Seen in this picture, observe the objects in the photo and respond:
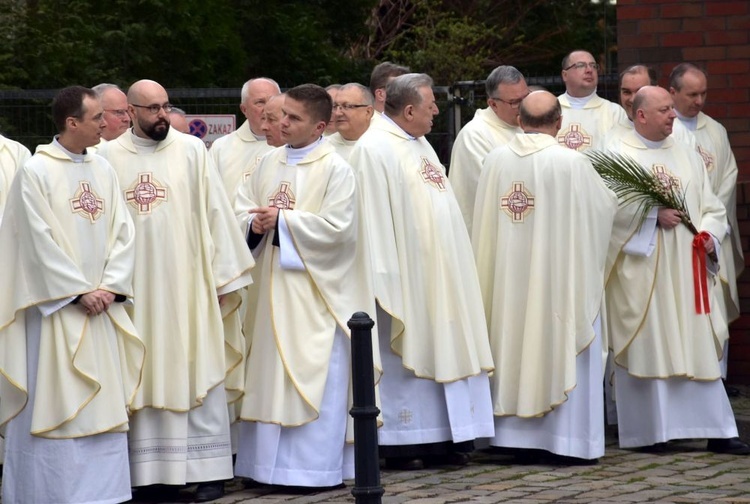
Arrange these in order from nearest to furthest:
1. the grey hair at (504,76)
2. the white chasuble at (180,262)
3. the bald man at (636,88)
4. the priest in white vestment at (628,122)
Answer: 1. the white chasuble at (180,262)
2. the grey hair at (504,76)
3. the priest in white vestment at (628,122)
4. the bald man at (636,88)

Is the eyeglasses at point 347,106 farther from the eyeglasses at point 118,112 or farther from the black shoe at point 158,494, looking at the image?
the black shoe at point 158,494

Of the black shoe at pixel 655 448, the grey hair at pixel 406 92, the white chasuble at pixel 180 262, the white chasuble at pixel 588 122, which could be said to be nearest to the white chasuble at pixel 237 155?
the grey hair at pixel 406 92

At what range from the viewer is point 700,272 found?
398 inches

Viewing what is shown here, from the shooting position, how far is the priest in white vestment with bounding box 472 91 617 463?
9.57 metres

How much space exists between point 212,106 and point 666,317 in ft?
17.3

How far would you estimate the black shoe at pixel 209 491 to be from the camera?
8609mm

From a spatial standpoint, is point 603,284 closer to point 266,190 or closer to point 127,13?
point 266,190

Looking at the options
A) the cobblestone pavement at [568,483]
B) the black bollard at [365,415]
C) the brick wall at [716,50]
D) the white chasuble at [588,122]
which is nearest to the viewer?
the black bollard at [365,415]

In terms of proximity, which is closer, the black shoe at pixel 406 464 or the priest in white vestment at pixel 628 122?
the black shoe at pixel 406 464

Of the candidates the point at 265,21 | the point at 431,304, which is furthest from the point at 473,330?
the point at 265,21

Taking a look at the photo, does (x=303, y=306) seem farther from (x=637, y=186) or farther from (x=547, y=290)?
(x=637, y=186)

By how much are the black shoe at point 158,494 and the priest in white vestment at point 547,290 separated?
6.71 feet

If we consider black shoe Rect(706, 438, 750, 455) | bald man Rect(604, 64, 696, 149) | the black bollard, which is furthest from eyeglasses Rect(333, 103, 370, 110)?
the black bollard

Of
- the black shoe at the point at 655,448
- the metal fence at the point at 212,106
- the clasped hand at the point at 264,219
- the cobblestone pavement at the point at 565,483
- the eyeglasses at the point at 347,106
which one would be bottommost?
the cobblestone pavement at the point at 565,483
